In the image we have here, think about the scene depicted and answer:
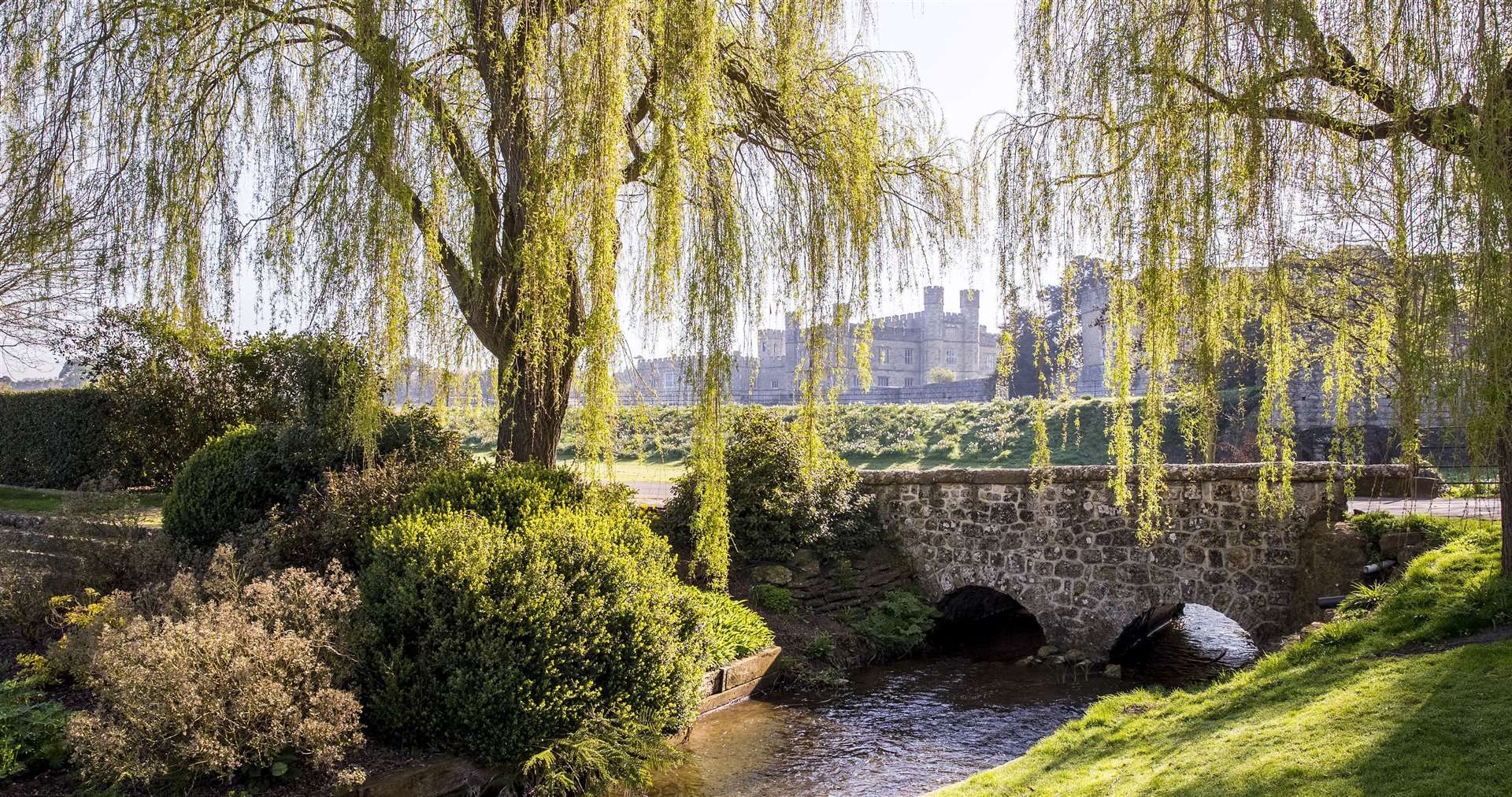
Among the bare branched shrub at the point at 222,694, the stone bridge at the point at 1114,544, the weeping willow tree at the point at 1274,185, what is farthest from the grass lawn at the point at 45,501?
the weeping willow tree at the point at 1274,185

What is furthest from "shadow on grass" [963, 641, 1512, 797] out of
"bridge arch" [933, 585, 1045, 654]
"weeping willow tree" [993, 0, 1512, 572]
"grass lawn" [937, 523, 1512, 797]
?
"bridge arch" [933, 585, 1045, 654]

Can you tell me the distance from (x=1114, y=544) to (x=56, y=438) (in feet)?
50.5

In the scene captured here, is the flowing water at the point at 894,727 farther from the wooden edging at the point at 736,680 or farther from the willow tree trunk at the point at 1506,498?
the willow tree trunk at the point at 1506,498

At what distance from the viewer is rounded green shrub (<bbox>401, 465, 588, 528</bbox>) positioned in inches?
311

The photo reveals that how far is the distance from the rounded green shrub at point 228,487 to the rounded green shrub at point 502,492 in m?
2.31

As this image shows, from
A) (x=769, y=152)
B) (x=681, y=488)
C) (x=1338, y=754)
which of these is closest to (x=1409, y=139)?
(x=1338, y=754)

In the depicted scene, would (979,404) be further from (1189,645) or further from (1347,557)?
(1347,557)

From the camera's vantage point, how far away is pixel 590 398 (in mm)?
5809

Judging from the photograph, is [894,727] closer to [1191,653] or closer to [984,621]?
[1191,653]

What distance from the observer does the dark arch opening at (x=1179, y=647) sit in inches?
417

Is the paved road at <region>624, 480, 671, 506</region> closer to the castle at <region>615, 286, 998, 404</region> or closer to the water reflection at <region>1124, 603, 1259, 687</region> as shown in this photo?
the castle at <region>615, 286, 998, 404</region>

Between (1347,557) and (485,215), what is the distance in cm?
839

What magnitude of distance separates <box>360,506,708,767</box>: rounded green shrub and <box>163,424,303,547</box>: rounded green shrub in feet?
9.13

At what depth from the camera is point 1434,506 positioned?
10.2 m
